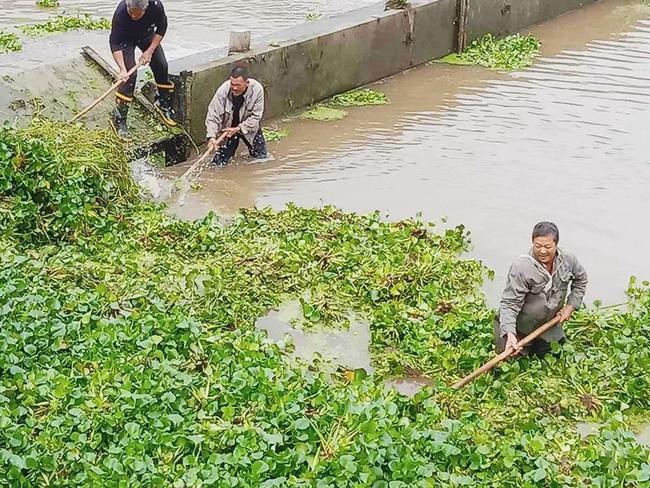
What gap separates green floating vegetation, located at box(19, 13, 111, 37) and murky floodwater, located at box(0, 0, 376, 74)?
31cm

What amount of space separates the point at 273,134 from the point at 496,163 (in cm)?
304

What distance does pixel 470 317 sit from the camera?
764cm

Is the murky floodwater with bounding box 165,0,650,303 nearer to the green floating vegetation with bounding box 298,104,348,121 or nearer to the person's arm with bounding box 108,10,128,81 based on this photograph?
the green floating vegetation with bounding box 298,104,348,121

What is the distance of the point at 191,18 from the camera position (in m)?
16.8

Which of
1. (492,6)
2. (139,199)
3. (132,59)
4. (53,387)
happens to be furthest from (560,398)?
(492,6)

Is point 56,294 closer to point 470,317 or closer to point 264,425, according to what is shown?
point 264,425

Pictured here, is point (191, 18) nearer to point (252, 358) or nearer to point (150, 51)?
point (150, 51)

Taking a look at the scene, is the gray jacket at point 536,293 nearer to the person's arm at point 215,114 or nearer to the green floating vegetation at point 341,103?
the person's arm at point 215,114

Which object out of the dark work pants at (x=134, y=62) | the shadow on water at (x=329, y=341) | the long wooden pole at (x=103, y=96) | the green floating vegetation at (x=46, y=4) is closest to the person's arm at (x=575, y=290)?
the shadow on water at (x=329, y=341)

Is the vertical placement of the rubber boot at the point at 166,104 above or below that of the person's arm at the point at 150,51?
below

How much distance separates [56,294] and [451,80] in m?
9.39

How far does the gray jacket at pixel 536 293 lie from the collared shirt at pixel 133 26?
6.22 metres

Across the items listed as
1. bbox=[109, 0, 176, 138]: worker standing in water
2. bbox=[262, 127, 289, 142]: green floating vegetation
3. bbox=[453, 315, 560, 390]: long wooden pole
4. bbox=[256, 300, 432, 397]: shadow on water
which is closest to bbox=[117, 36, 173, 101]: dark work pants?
bbox=[109, 0, 176, 138]: worker standing in water

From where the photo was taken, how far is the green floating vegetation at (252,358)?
5.57m
